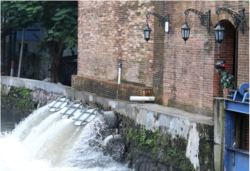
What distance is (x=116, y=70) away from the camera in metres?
13.0

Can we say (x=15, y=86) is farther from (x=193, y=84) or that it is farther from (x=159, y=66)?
(x=193, y=84)

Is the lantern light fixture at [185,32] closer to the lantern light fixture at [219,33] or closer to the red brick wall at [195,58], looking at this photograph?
the red brick wall at [195,58]

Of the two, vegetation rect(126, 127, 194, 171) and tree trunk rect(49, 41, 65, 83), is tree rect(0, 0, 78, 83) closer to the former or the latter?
tree trunk rect(49, 41, 65, 83)

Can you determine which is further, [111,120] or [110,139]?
[111,120]

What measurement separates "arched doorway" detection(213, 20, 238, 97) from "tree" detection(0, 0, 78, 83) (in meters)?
8.89

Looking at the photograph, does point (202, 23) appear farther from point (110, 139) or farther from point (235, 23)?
point (110, 139)

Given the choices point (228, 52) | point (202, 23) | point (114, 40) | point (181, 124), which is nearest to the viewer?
point (181, 124)

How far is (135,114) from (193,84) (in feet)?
5.57

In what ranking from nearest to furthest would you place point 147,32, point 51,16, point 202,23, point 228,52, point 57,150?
point 228,52, point 202,23, point 147,32, point 57,150, point 51,16

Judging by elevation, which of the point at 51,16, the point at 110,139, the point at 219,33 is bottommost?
the point at 110,139

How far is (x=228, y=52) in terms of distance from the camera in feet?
30.2

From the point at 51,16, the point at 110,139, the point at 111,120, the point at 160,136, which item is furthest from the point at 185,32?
the point at 51,16

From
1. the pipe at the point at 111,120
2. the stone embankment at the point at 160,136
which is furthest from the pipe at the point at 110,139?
the pipe at the point at 111,120

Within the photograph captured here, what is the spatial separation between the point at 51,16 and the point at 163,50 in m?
8.56
